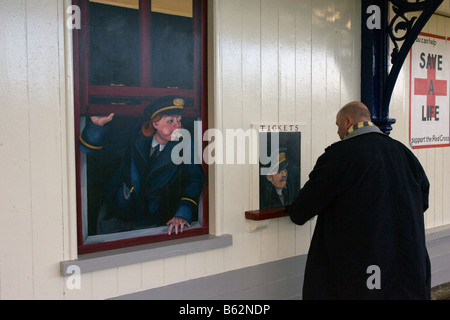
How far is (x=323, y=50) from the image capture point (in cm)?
363

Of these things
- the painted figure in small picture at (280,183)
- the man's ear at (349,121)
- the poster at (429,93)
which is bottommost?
the painted figure in small picture at (280,183)

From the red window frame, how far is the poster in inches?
89.0

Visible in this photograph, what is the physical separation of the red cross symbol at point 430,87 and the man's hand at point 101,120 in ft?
9.74

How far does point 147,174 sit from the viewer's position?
2854mm

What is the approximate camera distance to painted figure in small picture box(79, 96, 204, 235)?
2697 millimetres

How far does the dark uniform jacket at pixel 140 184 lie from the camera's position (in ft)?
8.86

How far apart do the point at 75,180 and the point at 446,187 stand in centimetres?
378

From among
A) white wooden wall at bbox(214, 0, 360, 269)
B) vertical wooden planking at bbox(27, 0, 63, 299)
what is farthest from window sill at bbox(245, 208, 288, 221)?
vertical wooden planking at bbox(27, 0, 63, 299)

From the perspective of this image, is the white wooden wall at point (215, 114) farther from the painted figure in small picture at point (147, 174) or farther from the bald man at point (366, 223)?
the bald man at point (366, 223)

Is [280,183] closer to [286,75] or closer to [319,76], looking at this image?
[286,75]

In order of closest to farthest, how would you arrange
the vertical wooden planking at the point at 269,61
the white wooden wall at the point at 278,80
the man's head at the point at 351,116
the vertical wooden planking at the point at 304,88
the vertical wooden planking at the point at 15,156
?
the vertical wooden planking at the point at 15,156, the man's head at the point at 351,116, the white wooden wall at the point at 278,80, the vertical wooden planking at the point at 269,61, the vertical wooden planking at the point at 304,88

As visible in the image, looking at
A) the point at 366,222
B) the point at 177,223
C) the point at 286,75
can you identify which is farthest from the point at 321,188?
the point at 286,75

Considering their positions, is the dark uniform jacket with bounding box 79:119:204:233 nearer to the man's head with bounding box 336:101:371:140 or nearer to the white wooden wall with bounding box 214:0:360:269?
the white wooden wall with bounding box 214:0:360:269

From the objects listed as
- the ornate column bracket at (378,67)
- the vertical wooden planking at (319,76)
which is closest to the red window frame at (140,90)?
the vertical wooden planking at (319,76)
